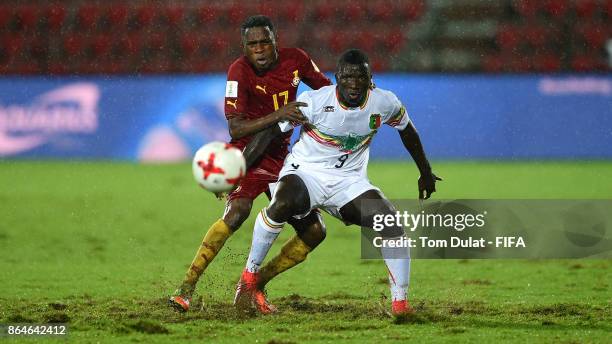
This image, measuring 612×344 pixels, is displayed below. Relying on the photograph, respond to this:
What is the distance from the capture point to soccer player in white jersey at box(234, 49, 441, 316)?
20.4 feet

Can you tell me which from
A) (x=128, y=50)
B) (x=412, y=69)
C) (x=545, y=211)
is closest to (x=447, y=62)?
(x=412, y=69)

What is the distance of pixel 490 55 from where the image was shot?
19.6 meters

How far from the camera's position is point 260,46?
6805mm

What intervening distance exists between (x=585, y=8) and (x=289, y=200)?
1528cm

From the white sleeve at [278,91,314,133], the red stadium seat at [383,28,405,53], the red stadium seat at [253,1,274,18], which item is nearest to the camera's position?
the white sleeve at [278,91,314,133]

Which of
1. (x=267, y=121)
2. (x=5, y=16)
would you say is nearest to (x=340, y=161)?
(x=267, y=121)

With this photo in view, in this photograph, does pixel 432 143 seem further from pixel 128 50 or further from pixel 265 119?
pixel 265 119

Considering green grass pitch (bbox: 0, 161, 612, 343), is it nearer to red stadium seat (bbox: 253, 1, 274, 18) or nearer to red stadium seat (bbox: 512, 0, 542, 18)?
red stadium seat (bbox: 512, 0, 542, 18)

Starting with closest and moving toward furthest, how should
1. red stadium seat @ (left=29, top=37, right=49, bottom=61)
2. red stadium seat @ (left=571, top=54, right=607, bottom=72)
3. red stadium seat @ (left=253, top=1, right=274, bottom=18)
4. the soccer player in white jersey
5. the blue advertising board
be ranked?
the soccer player in white jersey, the blue advertising board, red stadium seat @ (left=571, top=54, right=607, bottom=72), red stadium seat @ (left=29, top=37, right=49, bottom=61), red stadium seat @ (left=253, top=1, right=274, bottom=18)

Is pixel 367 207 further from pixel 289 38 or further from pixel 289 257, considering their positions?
pixel 289 38

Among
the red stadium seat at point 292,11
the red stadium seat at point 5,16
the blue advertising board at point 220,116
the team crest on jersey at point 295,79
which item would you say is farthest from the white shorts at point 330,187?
the red stadium seat at point 5,16

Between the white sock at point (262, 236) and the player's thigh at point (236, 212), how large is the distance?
0.96 ft

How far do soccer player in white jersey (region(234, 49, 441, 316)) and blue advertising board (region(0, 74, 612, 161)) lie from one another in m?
11.0

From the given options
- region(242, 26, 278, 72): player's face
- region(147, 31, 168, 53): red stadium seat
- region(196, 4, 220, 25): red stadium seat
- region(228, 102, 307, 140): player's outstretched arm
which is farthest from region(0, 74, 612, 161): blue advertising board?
region(228, 102, 307, 140): player's outstretched arm
